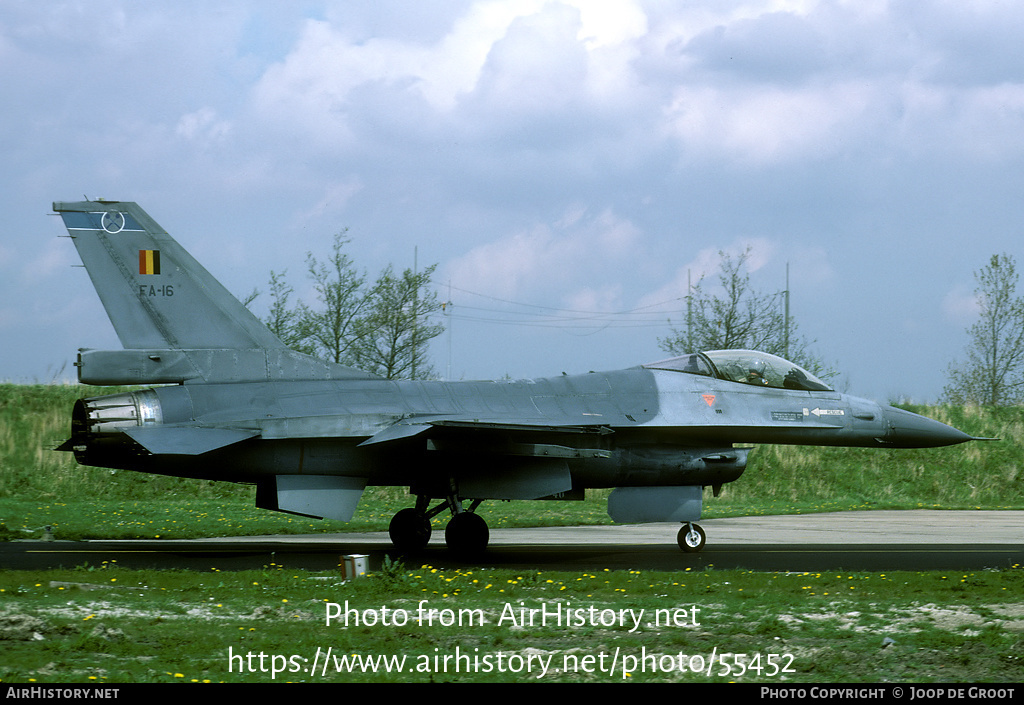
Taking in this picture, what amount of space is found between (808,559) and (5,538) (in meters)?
13.6

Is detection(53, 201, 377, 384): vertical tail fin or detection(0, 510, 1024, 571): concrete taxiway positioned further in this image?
detection(53, 201, 377, 384): vertical tail fin

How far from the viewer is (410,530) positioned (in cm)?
1520

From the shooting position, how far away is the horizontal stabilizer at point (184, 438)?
13.0 metres

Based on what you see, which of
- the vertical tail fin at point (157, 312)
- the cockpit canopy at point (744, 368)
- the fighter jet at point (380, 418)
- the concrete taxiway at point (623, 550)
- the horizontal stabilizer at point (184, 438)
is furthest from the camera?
the cockpit canopy at point (744, 368)

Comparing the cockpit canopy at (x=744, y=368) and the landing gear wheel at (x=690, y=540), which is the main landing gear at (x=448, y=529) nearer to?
the landing gear wheel at (x=690, y=540)

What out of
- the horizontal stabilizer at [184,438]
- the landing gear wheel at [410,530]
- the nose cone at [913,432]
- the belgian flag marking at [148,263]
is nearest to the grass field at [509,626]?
the horizontal stabilizer at [184,438]

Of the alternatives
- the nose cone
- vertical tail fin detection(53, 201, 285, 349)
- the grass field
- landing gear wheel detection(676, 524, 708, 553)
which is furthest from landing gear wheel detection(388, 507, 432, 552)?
the nose cone

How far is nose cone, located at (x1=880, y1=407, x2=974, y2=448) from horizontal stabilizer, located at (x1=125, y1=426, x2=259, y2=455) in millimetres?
10367

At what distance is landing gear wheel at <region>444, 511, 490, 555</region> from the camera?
49.2 feet

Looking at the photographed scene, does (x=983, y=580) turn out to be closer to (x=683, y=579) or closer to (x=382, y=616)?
(x=683, y=579)

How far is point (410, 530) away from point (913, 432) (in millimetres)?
8610

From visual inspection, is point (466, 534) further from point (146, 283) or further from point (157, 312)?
point (146, 283)

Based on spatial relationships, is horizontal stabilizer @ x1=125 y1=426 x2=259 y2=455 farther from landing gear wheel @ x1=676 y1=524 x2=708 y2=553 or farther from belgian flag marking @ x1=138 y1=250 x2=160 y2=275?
landing gear wheel @ x1=676 y1=524 x2=708 y2=553

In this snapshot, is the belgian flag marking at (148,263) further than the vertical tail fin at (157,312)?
Yes
